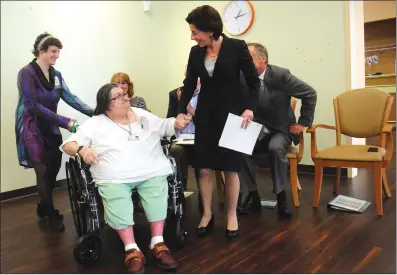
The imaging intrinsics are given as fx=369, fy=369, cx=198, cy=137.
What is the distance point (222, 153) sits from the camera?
1.98 metres

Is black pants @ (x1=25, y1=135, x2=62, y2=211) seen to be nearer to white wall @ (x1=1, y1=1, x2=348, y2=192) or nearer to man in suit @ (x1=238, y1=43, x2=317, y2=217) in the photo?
white wall @ (x1=1, y1=1, x2=348, y2=192)

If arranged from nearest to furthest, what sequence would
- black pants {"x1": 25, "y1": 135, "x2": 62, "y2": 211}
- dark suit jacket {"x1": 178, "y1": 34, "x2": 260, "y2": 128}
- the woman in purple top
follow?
dark suit jacket {"x1": 178, "y1": 34, "x2": 260, "y2": 128}
the woman in purple top
black pants {"x1": 25, "y1": 135, "x2": 62, "y2": 211}

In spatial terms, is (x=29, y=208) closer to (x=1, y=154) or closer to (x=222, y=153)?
(x=1, y=154)

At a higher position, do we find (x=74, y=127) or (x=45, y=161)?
(x=74, y=127)

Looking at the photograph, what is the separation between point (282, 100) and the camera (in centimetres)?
249

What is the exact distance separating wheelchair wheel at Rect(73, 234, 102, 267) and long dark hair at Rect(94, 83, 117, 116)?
2.01ft

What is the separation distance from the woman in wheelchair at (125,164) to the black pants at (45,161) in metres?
0.45

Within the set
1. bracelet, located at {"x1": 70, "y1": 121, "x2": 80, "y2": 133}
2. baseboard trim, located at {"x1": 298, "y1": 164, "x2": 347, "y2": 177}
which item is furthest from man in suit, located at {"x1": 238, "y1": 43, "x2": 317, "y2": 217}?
bracelet, located at {"x1": 70, "y1": 121, "x2": 80, "y2": 133}

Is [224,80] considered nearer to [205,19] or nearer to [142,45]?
[205,19]

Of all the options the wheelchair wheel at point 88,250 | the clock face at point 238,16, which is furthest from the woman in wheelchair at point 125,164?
the clock face at point 238,16

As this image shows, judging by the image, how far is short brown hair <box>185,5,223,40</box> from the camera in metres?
1.79

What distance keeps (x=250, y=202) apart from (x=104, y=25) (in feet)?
5.51

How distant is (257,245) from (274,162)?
0.65 meters

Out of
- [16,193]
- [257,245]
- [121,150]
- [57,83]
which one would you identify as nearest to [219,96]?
[121,150]
